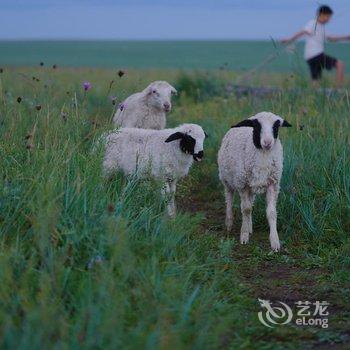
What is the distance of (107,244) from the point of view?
5.20m

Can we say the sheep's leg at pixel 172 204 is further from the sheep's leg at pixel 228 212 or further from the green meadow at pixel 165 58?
the green meadow at pixel 165 58

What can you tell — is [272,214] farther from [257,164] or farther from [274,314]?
[274,314]

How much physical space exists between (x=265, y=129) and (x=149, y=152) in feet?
4.26

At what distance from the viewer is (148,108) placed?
9820 mm

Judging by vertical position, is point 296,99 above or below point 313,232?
above

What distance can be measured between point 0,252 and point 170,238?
1.37m

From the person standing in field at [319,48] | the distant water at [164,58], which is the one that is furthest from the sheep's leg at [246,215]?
the person standing in field at [319,48]

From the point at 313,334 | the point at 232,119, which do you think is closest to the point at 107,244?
the point at 313,334

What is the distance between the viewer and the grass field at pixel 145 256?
4.41 metres

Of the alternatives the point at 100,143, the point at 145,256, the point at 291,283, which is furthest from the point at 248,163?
the point at 145,256

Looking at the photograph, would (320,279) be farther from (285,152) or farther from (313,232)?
(285,152)

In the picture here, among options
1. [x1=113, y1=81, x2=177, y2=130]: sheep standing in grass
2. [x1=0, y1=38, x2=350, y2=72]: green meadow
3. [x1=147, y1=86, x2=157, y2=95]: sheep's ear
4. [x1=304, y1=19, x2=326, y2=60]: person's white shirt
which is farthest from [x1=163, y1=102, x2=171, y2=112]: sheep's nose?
[x1=304, y1=19, x2=326, y2=60]: person's white shirt

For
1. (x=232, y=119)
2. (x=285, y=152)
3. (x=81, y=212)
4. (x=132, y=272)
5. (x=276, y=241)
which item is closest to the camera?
(x=132, y=272)

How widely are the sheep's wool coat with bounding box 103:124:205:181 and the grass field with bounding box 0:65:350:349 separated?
39 cm
